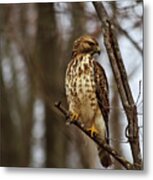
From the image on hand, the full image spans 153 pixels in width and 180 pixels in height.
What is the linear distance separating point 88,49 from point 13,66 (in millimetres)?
328

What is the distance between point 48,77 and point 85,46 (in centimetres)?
20

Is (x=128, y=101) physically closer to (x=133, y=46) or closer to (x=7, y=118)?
(x=133, y=46)

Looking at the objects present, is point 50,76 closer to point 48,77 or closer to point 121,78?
point 48,77

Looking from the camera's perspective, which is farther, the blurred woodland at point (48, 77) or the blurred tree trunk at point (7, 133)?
the blurred tree trunk at point (7, 133)

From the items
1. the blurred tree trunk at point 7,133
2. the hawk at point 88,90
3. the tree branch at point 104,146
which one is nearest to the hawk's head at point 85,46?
the hawk at point 88,90

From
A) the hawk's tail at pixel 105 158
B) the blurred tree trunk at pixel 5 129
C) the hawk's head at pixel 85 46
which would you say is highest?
the hawk's head at pixel 85 46

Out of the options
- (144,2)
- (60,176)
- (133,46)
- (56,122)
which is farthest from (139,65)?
(60,176)

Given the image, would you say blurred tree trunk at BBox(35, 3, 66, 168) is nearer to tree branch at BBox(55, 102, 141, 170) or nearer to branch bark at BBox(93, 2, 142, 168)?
tree branch at BBox(55, 102, 141, 170)

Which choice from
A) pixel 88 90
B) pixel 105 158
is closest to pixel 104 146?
pixel 105 158

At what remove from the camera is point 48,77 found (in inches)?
98.0

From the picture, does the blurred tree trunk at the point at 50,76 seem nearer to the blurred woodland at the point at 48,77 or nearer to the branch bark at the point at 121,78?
the blurred woodland at the point at 48,77

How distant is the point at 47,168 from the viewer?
251 centimetres

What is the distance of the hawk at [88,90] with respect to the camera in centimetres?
243

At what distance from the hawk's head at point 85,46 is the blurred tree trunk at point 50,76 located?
8 cm
